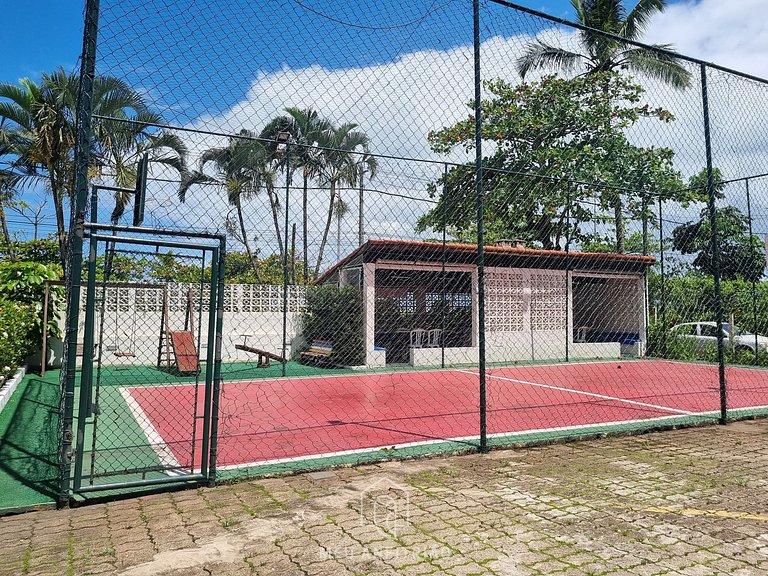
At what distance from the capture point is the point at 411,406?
782cm

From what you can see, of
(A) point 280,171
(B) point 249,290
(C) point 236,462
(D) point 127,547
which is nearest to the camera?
(D) point 127,547

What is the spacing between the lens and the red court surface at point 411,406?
5656 millimetres

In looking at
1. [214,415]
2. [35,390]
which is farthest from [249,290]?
[214,415]

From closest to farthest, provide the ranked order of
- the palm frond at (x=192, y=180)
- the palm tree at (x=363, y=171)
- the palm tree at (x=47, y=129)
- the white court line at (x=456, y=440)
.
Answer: the palm frond at (x=192, y=180), the white court line at (x=456, y=440), the palm tree at (x=363, y=171), the palm tree at (x=47, y=129)

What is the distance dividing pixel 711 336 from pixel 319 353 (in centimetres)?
1079

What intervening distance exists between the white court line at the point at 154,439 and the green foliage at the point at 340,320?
524 centimetres

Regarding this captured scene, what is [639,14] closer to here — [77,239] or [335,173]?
[335,173]

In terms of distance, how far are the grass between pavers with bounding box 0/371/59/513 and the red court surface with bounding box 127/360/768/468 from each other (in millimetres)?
965

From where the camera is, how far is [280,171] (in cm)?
734

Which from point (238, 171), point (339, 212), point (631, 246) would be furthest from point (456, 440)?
point (631, 246)

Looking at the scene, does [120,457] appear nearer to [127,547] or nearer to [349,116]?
[127,547]

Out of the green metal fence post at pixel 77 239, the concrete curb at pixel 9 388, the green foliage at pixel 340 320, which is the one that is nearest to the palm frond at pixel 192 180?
the green metal fence post at pixel 77 239

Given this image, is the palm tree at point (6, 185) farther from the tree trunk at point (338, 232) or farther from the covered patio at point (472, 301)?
the tree trunk at point (338, 232)

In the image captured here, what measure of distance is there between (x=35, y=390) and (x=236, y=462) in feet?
18.2
